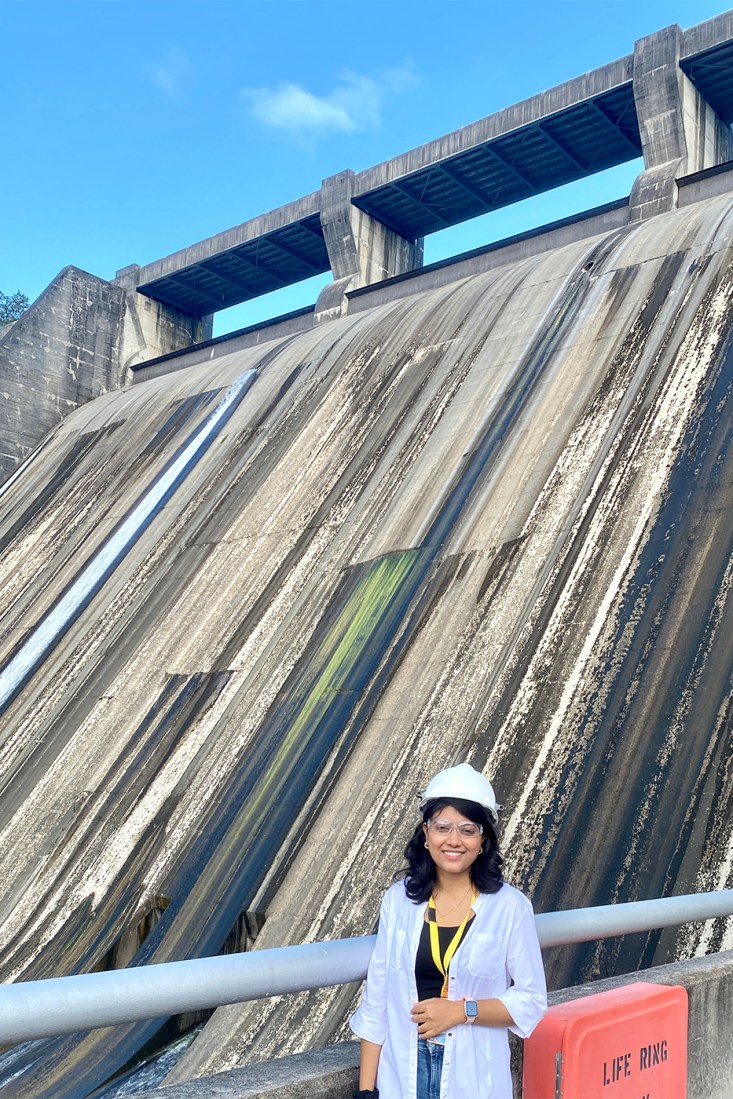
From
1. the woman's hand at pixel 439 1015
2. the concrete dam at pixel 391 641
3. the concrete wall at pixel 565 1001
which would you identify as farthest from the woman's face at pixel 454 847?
the concrete dam at pixel 391 641

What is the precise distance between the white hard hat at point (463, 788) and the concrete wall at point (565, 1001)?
63 cm

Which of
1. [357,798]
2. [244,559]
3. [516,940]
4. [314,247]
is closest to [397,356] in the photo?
[244,559]

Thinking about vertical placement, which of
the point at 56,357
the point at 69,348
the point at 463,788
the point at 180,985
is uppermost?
the point at 69,348

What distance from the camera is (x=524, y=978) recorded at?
2090 millimetres

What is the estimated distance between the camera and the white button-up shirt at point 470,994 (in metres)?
2.05

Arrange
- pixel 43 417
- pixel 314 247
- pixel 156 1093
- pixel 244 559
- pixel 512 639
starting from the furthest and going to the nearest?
pixel 314 247 → pixel 43 417 → pixel 244 559 → pixel 512 639 → pixel 156 1093

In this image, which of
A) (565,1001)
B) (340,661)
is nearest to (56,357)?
(340,661)

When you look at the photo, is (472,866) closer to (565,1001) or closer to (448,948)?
(448,948)

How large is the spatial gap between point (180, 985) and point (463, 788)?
0.71 meters

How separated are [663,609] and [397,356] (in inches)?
254

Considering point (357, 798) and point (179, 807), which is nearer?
point (357, 798)

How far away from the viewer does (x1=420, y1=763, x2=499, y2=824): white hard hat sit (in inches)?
86.0

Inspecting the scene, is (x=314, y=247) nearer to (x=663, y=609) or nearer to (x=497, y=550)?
(x=497, y=550)

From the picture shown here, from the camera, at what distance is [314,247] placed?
19.3 meters
